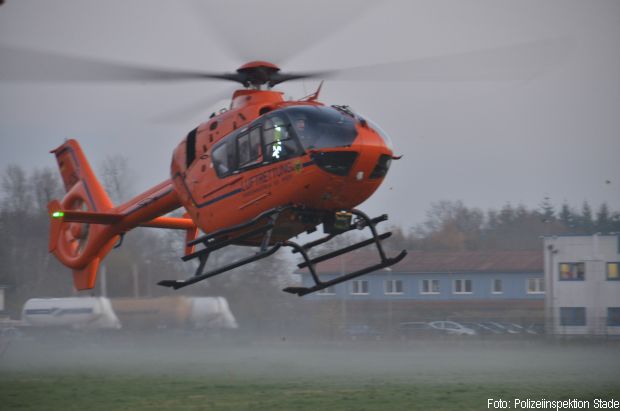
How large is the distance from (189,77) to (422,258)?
724 inches

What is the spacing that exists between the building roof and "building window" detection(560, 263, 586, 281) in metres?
0.69

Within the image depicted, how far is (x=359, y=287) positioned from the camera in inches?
1235

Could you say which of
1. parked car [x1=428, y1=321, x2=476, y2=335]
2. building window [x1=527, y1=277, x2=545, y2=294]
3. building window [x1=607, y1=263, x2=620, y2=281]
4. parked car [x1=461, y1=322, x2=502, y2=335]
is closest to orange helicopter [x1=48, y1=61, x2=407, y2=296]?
parked car [x1=428, y1=321, x2=476, y2=335]

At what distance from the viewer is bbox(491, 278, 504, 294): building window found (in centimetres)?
3011

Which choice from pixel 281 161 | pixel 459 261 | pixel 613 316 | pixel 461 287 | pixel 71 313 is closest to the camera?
pixel 281 161

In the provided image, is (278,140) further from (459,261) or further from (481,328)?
(459,261)

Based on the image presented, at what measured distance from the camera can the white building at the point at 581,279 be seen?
2886cm

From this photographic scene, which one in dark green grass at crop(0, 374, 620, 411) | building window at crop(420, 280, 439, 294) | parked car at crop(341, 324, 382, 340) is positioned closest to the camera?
dark green grass at crop(0, 374, 620, 411)

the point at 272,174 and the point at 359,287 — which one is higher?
the point at 272,174

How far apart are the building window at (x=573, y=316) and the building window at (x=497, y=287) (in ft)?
6.64

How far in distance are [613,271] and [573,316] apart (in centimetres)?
196

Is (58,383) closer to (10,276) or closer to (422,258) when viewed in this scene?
(10,276)

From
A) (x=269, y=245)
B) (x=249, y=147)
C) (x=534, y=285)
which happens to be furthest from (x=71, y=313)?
(x=249, y=147)

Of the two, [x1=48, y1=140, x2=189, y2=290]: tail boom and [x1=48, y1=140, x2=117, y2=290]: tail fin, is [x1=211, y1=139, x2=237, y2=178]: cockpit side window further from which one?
[x1=48, y1=140, x2=117, y2=290]: tail fin
